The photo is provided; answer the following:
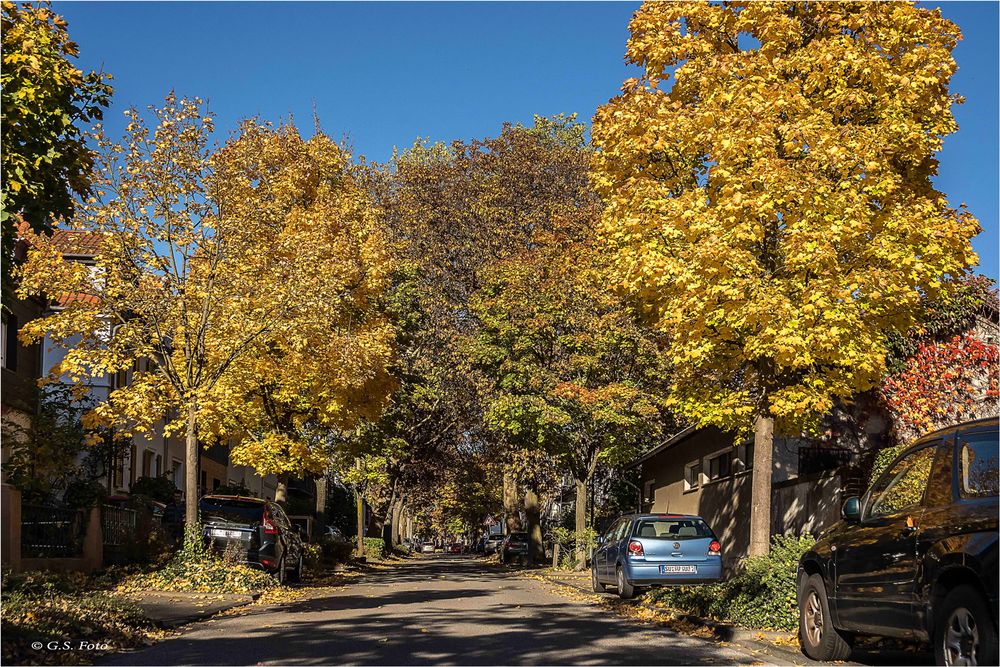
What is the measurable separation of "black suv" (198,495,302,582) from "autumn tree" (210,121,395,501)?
7.03ft

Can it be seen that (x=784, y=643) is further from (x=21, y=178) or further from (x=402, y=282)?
(x=402, y=282)

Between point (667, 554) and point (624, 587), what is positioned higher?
point (667, 554)

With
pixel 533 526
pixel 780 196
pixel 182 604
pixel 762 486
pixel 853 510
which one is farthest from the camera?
pixel 533 526

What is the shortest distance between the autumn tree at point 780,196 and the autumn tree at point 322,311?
7.70 meters

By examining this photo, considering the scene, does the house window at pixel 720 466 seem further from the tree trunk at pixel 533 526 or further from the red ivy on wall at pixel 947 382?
the tree trunk at pixel 533 526

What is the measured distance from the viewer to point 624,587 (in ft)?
65.2

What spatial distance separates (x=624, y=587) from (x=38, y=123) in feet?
42.9

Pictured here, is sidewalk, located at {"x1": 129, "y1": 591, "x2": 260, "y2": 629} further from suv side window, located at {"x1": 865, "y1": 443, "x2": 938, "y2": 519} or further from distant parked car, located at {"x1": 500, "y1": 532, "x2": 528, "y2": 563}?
distant parked car, located at {"x1": 500, "y1": 532, "x2": 528, "y2": 563}

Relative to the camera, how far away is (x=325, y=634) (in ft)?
42.0

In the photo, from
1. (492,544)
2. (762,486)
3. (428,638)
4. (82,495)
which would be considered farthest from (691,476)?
(492,544)

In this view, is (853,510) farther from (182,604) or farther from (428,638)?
(182,604)

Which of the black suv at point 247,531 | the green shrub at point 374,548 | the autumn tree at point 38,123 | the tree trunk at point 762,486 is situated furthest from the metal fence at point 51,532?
the green shrub at point 374,548

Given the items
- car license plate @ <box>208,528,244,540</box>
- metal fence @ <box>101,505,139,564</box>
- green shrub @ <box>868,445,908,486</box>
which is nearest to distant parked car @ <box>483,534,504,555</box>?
metal fence @ <box>101,505,139,564</box>

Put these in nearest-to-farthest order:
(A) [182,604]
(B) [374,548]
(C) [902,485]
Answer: (C) [902,485] < (A) [182,604] < (B) [374,548]
